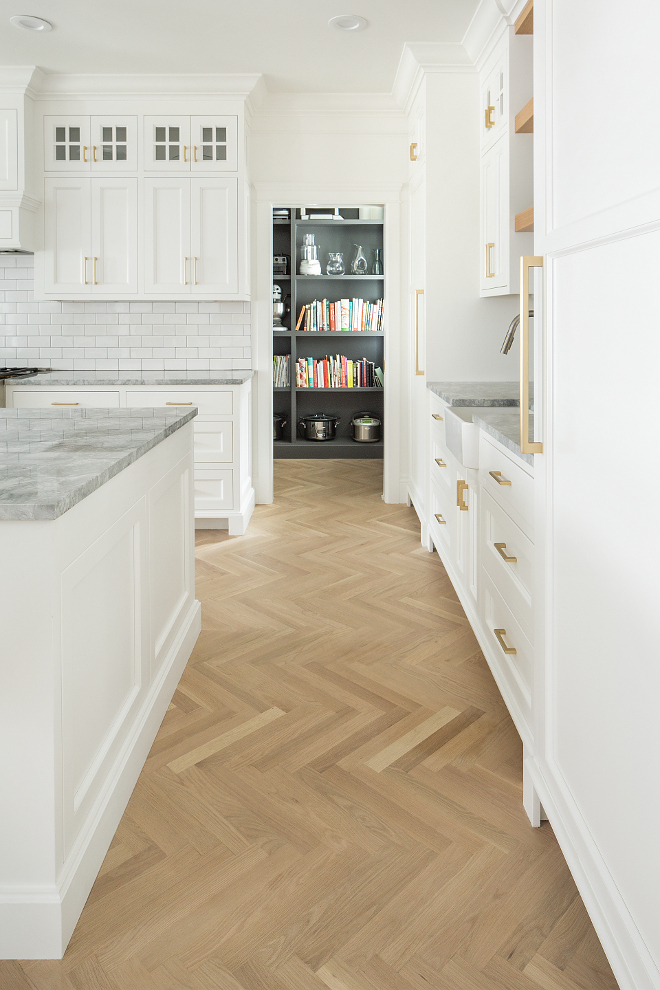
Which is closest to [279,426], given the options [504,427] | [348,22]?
[348,22]

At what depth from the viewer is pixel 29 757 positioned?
1445 mm

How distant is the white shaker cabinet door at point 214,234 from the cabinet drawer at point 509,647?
9.84ft

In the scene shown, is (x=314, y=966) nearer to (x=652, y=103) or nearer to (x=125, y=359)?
(x=652, y=103)

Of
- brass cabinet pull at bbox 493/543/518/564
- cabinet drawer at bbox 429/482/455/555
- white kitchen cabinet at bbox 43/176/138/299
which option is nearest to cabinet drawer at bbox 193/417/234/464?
white kitchen cabinet at bbox 43/176/138/299

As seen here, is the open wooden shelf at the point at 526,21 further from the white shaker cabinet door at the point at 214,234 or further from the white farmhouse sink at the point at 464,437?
the white shaker cabinet door at the point at 214,234

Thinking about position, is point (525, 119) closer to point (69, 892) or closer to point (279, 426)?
point (69, 892)

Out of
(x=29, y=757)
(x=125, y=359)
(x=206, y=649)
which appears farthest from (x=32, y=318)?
(x=29, y=757)

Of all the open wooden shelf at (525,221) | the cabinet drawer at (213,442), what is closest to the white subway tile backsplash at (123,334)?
the cabinet drawer at (213,442)

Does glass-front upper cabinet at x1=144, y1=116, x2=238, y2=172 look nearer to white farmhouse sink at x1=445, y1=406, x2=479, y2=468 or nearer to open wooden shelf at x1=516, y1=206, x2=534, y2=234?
open wooden shelf at x1=516, y1=206, x2=534, y2=234

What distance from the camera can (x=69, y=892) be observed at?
1.52m

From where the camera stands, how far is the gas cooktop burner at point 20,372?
4.86 metres

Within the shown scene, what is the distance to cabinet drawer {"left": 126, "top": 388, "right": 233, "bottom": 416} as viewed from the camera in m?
4.74

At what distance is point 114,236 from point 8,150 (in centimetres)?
75

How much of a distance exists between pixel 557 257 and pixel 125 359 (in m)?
4.19
